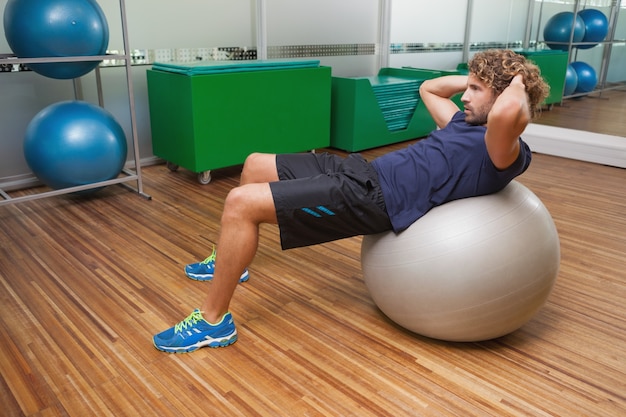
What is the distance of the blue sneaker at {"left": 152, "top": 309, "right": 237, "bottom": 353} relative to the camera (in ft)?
5.71

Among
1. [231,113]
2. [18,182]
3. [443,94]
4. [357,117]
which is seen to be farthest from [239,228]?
[357,117]

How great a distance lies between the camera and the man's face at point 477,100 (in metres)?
1.65

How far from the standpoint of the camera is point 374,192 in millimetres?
1729

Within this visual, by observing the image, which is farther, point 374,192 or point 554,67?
point 554,67

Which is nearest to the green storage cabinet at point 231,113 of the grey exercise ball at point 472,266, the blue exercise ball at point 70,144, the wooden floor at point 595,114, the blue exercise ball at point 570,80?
the blue exercise ball at point 70,144

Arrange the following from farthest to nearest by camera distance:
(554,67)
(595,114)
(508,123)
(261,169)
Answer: (554,67), (595,114), (261,169), (508,123)

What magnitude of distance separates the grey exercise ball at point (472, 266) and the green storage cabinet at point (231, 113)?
1.84 m

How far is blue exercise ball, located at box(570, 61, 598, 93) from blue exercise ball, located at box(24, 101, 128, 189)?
4.13m

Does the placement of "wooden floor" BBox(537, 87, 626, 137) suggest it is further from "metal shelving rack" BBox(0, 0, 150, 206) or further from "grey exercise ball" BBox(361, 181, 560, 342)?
"metal shelving rack" BBox(0, 0, 150, 206)

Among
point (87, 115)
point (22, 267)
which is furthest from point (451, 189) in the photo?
point (87, 115)

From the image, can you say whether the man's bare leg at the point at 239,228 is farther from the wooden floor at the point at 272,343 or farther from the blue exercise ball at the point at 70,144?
the blue exercise ball at the point at 70,144

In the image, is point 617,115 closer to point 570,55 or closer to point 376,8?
point 570,55

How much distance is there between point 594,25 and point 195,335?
4.48m

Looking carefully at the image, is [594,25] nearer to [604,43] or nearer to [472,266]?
[604,43]
